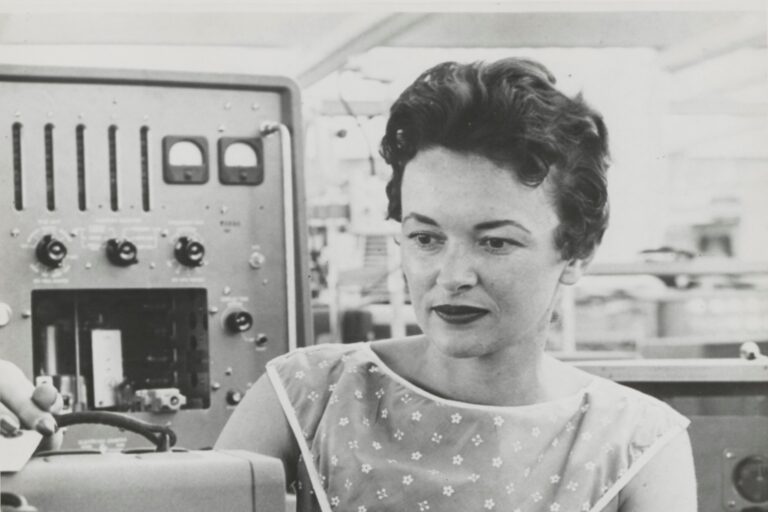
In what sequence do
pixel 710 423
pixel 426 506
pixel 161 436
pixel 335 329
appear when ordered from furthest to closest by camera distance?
1. pixel 335 329
2. pixel 710 423
3. pixel 426 506
4. pixel 161 436

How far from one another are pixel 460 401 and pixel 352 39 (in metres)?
1.22

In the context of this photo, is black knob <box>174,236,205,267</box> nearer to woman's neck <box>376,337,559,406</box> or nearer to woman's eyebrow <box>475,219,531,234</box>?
woman's neck <box>376,337,559,406</box>

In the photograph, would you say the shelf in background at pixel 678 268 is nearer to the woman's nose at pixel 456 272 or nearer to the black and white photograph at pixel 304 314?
the black and white photograph at pixel 304 314

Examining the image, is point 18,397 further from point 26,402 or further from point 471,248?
point 471,248

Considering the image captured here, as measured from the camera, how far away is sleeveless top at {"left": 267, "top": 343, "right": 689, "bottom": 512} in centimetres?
134

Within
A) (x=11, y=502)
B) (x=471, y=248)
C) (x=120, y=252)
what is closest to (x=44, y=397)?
(x=11, y=502)

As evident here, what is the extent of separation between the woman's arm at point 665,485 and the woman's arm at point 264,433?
0.41 metres

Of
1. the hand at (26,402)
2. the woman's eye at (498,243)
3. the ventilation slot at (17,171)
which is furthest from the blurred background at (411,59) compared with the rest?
the hand at (26,402)

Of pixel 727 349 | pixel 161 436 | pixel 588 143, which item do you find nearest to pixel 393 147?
pixel 588 143

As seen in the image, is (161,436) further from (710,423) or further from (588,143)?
(710,423)

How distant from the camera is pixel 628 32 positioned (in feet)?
10.1

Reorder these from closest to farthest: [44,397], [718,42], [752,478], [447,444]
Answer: [44,397] → [447,444] → [752,478] → [718,42]

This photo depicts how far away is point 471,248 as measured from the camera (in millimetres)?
1281

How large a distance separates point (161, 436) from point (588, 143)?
0.71m
